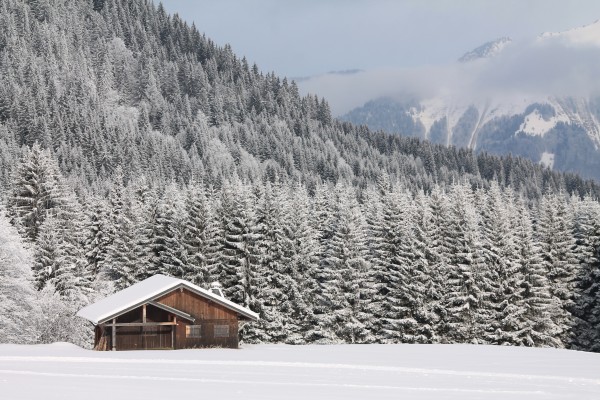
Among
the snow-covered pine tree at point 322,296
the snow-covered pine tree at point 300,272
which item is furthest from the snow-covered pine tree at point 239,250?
the snow-covered pine tree at point 322,296

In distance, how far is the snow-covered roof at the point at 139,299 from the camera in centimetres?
4959

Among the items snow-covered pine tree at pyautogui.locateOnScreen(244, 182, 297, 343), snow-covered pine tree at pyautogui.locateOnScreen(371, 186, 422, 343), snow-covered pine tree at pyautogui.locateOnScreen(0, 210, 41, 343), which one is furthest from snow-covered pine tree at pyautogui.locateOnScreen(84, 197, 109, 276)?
snow-covered pine tree at pyautogui.locateOnScreen(371, 186, 422, 343)

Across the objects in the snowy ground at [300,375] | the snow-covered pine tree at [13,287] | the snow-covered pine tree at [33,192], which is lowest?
the snowy ground at [300,375]

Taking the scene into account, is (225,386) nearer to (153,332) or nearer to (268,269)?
(153,332)

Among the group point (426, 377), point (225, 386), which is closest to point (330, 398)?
point (225, 386)

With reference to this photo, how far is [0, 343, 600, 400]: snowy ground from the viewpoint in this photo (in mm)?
25828

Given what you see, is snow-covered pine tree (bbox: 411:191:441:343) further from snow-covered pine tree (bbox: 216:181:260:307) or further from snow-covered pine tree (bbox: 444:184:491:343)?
snow-covered pine tree (bbox: 216:181:260:307)

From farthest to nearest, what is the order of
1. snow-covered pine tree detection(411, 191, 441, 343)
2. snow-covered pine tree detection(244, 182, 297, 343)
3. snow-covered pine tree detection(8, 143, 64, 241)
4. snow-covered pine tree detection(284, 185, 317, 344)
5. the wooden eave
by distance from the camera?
snow-covered pine tree detection(8, 143, 64, 241)
snow-covered pine tree detection(284, 185, 317, 344)
snow-covered pine tree detection(244, 182, 297, 343)
snow-covered pine tree detection(411, 191, 441, 343)
the wooden eave

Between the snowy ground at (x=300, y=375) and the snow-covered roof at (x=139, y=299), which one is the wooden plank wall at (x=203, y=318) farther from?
the snowy ground at (x=300, y=375)

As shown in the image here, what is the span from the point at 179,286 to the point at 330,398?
1136 inches

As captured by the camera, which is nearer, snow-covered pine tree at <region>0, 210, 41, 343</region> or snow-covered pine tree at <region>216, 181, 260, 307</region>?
snow-covered pine tree at <region>0, 210, 41, 343</region>

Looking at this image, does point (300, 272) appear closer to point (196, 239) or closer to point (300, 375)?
point (196, 239)

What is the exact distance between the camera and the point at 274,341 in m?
65.2

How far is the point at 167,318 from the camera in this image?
52.9 metres
